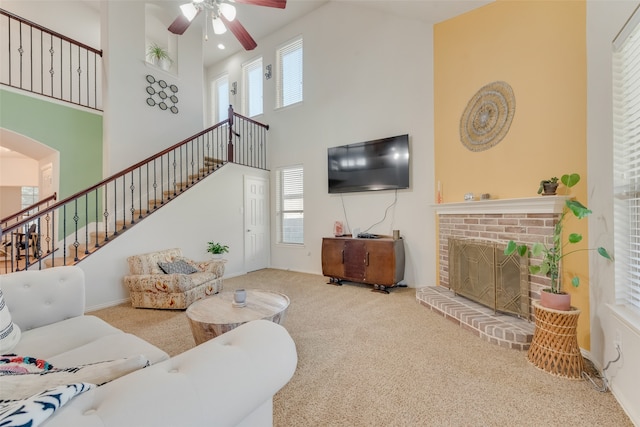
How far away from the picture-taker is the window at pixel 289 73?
6.00 m

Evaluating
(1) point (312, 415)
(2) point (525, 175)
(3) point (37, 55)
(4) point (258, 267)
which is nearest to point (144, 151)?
(3) point (37, 55)

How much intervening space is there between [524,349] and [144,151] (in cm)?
623

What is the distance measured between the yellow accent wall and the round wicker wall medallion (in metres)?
0.07

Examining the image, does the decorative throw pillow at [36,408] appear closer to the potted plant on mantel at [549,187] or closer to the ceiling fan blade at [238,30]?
the potted plant on mantel at [549,187]

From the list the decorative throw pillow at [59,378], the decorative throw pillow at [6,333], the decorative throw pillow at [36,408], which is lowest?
the decorative throw pillow at [6,333]

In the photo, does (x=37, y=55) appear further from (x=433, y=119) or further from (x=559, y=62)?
(x=559, y=62)

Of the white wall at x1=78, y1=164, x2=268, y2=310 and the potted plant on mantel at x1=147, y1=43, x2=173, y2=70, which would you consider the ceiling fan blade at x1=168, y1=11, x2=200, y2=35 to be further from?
the white wall at x1=78, y1=164, x2=268, y2=310

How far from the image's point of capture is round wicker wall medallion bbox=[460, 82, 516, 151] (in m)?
3.20

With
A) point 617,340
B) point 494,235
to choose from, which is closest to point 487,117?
point 494,235

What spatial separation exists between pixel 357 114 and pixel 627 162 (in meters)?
3.71

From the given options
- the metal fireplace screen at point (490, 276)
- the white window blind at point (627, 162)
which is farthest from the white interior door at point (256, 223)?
the white window blind at point (627, 162)

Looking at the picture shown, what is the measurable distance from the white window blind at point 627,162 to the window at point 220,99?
7646 millimetres

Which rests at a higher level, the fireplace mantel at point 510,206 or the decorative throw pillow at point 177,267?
the fireplace mantel at point 510,206

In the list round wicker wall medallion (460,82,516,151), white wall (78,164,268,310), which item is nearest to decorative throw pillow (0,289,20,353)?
white wall (78,164,268,310)
